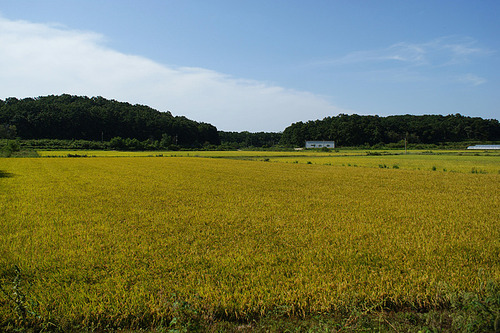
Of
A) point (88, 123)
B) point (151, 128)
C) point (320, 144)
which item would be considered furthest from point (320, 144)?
point (88, 123)

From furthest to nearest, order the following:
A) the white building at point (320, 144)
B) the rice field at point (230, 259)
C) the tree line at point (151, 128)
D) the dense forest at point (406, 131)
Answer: the white building at point (320, 144) → the dense forest at point (406, 131) → the tree line at point (151, 128) → the rice field at point (230, 259)

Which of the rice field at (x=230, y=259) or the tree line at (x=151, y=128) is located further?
the tree line at (x=151, y=128)

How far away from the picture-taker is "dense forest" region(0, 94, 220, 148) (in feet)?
343

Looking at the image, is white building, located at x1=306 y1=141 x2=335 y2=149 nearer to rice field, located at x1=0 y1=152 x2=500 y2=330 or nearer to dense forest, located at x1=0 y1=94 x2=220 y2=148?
dense forest, located at x1=0 y1=94 x2=220 y2=148

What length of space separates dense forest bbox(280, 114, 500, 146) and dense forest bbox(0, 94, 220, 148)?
62988 millimetres

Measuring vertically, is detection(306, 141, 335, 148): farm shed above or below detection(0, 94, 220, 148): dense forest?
below

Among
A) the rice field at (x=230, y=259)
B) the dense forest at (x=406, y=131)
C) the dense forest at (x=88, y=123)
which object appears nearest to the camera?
the rice field at (x=230, y=259)

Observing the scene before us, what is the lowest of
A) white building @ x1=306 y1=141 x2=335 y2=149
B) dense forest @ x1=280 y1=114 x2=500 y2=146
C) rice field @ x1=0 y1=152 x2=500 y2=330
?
rice field @ x1=0 y1=152 x2=500 y2=330

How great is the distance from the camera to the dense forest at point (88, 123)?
343 feet

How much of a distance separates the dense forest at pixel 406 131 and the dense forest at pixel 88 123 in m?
Answer: 63.0

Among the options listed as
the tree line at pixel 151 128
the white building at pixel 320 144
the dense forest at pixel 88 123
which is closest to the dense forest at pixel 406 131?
the tree line at pixel 151 128

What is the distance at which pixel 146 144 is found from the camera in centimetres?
10931

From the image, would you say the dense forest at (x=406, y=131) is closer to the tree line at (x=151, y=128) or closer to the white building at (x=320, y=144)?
the tree line at (x=151, y=128)

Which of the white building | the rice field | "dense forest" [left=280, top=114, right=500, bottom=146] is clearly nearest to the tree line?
"dense forest" [left=280, top=114, right=500, bottom=146]
